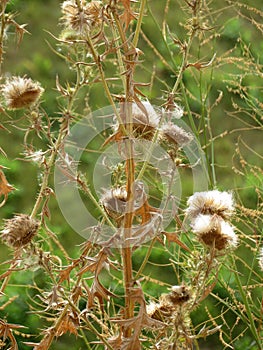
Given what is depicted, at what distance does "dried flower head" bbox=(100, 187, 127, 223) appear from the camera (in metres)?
0.73

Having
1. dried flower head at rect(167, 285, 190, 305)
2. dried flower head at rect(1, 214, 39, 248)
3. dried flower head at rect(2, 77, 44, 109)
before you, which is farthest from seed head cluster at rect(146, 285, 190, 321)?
dried flower head at rect(2, 77, 44, 109)

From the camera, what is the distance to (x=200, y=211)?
75 centimetres

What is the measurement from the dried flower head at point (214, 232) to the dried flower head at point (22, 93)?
22cm

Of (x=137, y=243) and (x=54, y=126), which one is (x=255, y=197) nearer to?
(x=54, y=126)

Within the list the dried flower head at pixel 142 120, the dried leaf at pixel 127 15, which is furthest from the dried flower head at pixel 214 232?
the dried leaf at pixel 127 15

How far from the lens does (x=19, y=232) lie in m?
0.67

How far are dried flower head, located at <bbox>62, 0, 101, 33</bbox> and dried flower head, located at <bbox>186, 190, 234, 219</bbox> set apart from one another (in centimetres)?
21

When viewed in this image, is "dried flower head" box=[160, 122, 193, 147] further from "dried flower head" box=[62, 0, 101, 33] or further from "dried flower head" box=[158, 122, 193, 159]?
"dried flower head" box=[62, 0, 101, 33]

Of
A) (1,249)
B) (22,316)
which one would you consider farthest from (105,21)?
(1,249)

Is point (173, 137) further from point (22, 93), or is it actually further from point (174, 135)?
point (22, 93)

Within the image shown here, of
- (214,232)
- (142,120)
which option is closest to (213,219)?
(214,232)

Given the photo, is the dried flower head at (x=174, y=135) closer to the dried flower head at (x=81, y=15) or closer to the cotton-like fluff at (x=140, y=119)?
the cotton-like fluff at (x=140, y=119)

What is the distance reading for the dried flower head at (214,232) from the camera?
693 mm

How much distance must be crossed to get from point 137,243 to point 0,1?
291 millimetres
